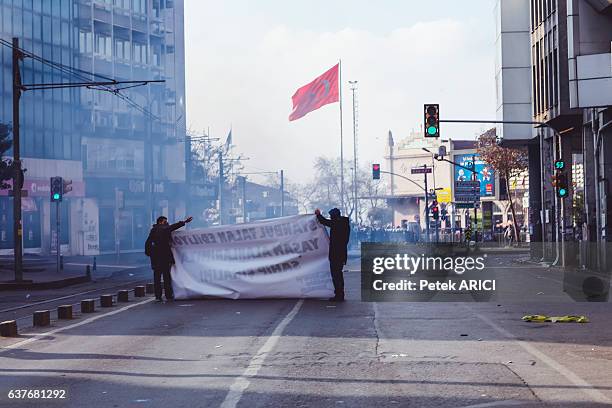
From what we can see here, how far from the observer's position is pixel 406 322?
53.3 feet

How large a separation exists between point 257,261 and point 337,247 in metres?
1.87

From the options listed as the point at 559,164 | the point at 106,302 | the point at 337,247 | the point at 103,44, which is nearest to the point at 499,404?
the point at 337,247

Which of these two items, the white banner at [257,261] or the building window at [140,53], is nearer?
the white banner at [257,261]

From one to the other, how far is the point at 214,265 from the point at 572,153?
25.2 meters

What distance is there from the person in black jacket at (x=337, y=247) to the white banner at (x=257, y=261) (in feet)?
1.60

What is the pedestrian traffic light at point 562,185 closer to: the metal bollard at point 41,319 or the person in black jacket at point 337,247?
the person in black jacket at point 337,247

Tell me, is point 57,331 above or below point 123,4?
below

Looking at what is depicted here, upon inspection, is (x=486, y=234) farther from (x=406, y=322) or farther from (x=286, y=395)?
(x=286, y=395)

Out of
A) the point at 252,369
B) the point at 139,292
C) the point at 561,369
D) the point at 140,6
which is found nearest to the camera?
the point at 561,369

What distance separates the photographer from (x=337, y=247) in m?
20.7

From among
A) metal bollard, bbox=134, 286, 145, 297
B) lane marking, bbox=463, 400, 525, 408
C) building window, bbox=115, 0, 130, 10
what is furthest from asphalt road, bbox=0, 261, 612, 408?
building window, bbox=115, 0, 130, 10

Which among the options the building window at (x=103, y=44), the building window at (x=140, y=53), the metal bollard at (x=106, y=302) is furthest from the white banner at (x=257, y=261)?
the building window at (x=140, y=53)

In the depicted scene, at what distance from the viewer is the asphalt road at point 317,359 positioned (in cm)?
916

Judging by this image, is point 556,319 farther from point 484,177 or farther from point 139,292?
point 484,177
